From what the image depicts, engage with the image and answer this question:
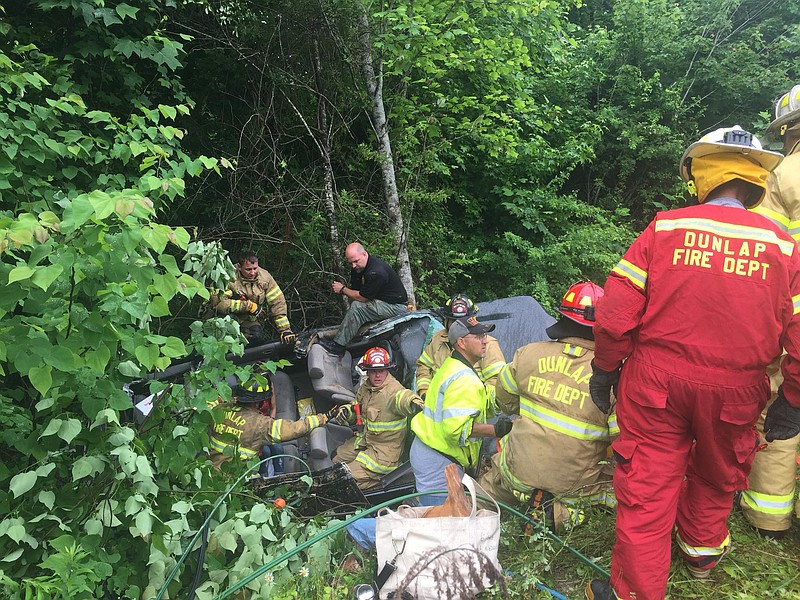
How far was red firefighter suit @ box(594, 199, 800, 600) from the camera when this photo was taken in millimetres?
1784

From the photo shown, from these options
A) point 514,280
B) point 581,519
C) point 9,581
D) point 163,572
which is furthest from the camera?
Result: point 514,280

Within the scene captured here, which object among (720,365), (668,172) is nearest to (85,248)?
(720,365)

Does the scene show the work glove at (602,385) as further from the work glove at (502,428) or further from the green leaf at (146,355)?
the green leaf at (146,355)

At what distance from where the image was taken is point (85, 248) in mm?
1569

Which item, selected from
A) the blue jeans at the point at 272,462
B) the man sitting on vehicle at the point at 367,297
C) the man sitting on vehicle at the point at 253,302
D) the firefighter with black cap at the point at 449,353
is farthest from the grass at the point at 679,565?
the man sitting on vehicle at the point at 253,302

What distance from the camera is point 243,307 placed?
209 inches

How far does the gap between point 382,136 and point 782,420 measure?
4753 millimetres

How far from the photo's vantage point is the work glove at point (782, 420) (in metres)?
1.91

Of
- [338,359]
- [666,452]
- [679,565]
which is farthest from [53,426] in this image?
[338,359]

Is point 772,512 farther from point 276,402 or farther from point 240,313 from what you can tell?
point 240,313

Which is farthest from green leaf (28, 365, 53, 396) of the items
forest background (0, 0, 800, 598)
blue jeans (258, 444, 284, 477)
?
blue jeans (258, 444, 284, 477)

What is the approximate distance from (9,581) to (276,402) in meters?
3.43

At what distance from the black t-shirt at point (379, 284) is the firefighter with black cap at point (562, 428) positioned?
286cm

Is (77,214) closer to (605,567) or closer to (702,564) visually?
(605,567)
